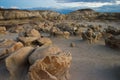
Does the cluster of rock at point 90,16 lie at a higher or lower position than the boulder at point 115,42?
lower

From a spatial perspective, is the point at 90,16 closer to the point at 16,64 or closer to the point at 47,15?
the point at 47,15

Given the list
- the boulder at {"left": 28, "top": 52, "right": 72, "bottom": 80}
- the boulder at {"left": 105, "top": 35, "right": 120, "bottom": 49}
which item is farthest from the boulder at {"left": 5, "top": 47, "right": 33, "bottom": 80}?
the boulder at {"left": 105, "top": 35, "right": 120, "bottom": 49}

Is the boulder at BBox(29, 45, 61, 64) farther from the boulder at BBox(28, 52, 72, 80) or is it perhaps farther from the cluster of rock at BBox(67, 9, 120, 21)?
the cluster of rock at BBox(67, 9, 120, 21)

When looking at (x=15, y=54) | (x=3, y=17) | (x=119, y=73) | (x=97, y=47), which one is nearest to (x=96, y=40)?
(x=97, y=47)

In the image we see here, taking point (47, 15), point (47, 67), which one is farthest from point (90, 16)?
point (47, 67)

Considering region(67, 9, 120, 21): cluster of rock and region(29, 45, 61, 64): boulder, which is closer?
region(29, 45, 61, 64): boulder

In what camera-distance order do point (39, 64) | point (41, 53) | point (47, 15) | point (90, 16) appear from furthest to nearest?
point (90, 16), point (47, 15), point (41, 53), point (39, 64)

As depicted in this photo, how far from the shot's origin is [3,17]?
131ft

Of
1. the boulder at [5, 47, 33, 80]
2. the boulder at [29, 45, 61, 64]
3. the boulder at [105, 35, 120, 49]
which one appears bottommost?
the boulder at [105, 35, 120, 49]

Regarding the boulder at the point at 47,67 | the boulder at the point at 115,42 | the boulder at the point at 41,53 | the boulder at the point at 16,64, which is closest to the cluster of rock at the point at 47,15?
the boulder at the point at 115,42

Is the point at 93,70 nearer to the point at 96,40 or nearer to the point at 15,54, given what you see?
the point at 15,54

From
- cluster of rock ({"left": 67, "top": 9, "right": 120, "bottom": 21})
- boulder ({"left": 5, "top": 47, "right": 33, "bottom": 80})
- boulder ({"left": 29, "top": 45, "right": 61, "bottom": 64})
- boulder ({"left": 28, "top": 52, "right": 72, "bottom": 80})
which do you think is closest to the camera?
boulder ({"left": 28, "top": 52, "right": 72, "bottom": 80})

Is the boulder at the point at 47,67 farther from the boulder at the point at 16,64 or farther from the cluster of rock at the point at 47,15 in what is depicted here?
the cluster of rock at the point at 47,15

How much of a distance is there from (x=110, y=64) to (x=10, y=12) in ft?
117
